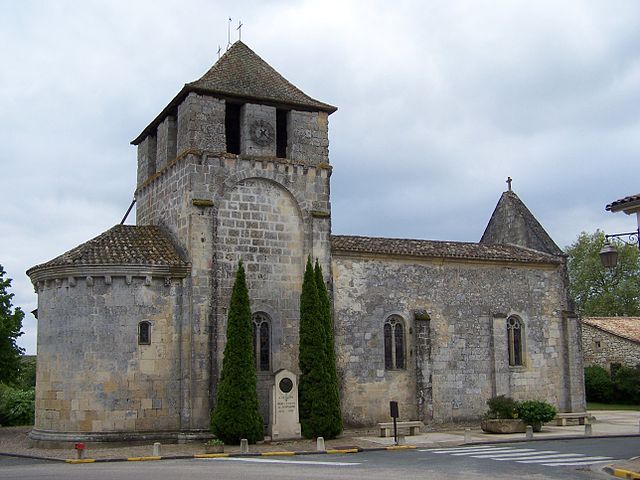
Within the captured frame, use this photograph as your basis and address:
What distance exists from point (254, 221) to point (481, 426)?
1104 cm

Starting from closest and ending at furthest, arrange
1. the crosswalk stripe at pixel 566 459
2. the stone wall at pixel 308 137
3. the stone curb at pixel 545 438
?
the crosswalk stripe at pixel 566 459
the stone curb at pixel 545 438
the stone wall at pixel 308 137

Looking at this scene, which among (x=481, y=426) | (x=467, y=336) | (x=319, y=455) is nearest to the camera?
(x=319, y=455)

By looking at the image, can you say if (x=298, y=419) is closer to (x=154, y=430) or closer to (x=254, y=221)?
(x=154, y=430)

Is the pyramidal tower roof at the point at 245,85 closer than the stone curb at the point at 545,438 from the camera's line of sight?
No

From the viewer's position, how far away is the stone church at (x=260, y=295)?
2366 centimetres

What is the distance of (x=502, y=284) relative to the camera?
30.8m

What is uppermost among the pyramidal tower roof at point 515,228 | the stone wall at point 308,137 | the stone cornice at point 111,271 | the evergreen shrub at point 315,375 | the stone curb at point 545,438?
the stone wall at point 308,137

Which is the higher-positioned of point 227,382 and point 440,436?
point 227,382

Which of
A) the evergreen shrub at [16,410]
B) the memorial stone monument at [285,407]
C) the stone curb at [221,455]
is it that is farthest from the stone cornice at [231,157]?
the evergreen shrub at [16,410]

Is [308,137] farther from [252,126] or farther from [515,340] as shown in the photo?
[515,340]

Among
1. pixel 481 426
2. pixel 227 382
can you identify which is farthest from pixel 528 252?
pixel 227 382

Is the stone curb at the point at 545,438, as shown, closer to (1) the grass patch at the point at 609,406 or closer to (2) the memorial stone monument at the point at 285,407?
(2) the memorial stone monument at the point at 285,407

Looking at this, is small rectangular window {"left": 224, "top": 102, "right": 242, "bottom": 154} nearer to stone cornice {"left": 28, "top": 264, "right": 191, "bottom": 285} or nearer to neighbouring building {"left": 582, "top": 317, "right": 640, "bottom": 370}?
stone cornice {"left": 28, "top": 264, "right": 191, "bottom": 285}

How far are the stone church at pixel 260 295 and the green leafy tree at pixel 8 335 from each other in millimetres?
6078
